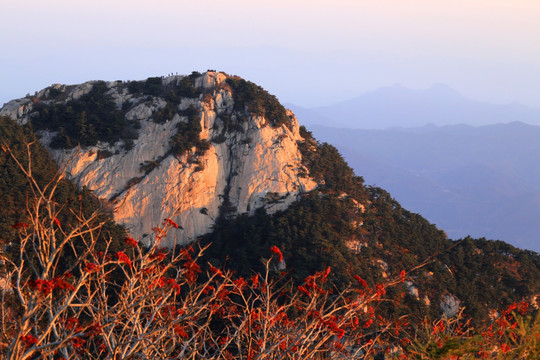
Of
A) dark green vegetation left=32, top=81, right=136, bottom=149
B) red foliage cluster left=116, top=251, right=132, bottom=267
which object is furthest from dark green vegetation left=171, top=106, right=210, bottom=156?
red foliage cluster left=116, top=251, right=132, bottom=267

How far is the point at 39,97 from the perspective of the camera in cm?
4228

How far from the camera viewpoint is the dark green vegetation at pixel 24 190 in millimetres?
26422

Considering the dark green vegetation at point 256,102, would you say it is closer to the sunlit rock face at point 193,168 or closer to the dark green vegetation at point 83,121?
the sunlit rock face at point 193,168

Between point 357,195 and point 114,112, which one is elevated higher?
point 114,112

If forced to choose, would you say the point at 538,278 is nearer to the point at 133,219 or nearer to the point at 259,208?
the point at 259,208

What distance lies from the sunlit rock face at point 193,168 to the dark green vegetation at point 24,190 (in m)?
2.30

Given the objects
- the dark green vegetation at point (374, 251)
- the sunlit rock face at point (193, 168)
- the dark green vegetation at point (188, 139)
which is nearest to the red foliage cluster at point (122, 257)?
the dark green vegetation at point (374, 251)

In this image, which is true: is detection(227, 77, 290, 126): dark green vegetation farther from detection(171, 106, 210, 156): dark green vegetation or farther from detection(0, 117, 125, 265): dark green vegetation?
detection(0, 117, 125, 265): dark green vegetation

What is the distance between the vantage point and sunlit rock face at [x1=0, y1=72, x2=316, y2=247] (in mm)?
36000

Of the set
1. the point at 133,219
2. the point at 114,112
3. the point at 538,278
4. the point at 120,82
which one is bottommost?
the point at 538,278

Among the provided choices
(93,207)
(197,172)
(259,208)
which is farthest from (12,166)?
(259,208)

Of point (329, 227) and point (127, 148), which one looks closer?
point (329, 227)

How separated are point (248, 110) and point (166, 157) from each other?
8786 millimetres

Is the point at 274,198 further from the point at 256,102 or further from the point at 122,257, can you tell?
the point at 122,257
